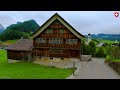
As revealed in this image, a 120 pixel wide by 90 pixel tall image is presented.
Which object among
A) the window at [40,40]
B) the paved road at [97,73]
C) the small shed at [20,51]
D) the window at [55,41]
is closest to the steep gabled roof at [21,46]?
the small shed at [20,51]

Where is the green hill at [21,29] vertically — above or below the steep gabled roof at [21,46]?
above

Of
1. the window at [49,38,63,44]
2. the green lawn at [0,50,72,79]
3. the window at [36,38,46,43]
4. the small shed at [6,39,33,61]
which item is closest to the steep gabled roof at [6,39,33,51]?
the small shed at [6,39,33,61]

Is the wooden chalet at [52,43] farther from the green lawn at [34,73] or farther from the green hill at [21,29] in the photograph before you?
the green lawn at [34,73]

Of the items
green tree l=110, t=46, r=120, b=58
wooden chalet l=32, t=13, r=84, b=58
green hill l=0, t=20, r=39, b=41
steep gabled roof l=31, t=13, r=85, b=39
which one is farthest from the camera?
wooden chalet l=32, t=13, r=84, b=58

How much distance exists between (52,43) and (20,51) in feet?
7.93

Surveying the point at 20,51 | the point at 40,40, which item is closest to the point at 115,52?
the point at 40,40

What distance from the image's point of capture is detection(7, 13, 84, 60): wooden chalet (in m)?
16.9

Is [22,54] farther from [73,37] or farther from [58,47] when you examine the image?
[73,37]

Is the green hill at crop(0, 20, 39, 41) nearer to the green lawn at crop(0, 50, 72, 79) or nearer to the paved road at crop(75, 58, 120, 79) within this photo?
the green lawn at crop(0, 50, 72, 79)

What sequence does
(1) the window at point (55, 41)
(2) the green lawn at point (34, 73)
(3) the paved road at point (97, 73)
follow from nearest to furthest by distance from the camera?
(3) the paved road at point (97, 73) → (2) the green lawn at point (34, 73) → (1) the window at point (55, 41)

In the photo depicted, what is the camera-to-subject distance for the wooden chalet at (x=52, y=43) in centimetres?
1691

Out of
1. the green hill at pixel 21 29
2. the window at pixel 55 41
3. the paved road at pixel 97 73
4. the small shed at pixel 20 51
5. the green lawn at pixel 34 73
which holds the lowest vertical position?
the green lawn at pixel 34 73
